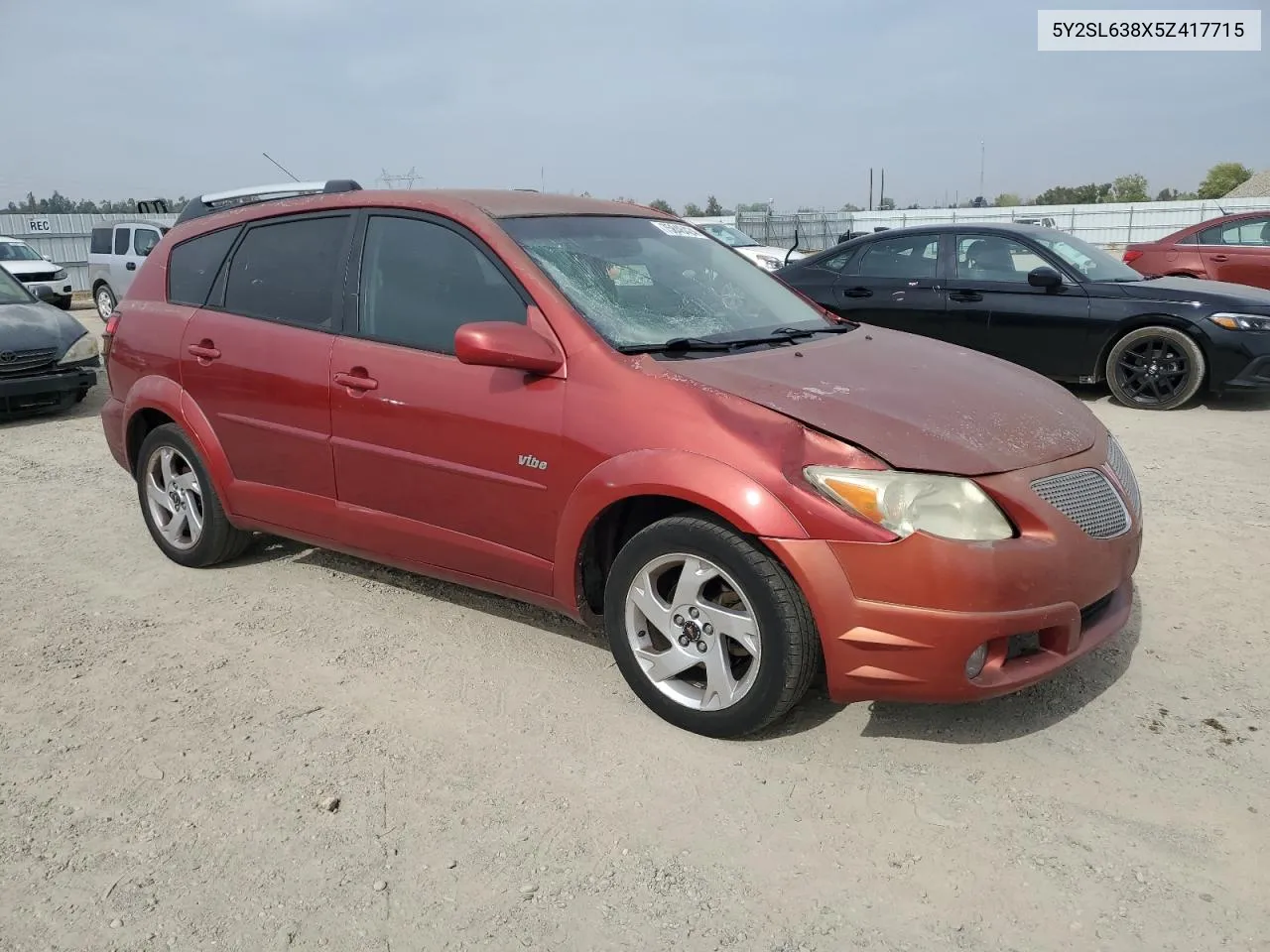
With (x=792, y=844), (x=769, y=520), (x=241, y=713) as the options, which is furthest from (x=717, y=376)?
(x=241, y=713)

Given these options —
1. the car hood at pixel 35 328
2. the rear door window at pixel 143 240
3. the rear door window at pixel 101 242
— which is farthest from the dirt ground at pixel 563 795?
the rear door window at pixel 101 242

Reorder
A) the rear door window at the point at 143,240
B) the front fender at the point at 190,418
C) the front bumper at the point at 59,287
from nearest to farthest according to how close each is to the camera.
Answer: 1. the front fender at the point at 190,418
2. the rear door window at the point at 143,240
3. the front bumper at the point at 59,287

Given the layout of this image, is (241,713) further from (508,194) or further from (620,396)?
(508,194)

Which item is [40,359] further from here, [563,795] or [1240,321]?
[1240,321]

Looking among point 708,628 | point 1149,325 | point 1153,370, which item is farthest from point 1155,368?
point 708,628

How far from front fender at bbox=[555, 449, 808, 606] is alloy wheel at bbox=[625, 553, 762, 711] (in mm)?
207

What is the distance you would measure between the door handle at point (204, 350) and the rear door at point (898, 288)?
6.16 meters

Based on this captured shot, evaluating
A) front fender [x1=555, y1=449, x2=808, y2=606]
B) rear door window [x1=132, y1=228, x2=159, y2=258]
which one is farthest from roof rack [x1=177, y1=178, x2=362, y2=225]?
rear door window [x1=132, y1=228, x2=159, y2=258]

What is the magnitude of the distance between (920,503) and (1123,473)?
3.46ft

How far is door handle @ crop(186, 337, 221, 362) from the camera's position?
435cm

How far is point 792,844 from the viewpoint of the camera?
2.60m

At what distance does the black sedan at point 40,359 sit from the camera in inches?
326

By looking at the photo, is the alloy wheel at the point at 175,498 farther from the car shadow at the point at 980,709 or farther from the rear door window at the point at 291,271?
the car shadow at the point at 980,709

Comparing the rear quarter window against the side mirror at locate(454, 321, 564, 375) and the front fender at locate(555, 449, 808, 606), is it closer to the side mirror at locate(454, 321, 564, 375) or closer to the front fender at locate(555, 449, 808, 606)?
the side mirror at locate(454, 321, 564, 375)
